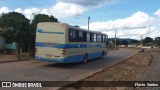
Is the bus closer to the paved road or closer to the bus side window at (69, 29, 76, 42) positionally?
the bus side window at (69, 29, 76, 42)

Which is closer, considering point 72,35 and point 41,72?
point 41,72

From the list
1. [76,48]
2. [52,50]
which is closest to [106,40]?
[76,48]

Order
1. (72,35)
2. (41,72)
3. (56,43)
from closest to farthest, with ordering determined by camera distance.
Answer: (41,72)
(56,43)
(72,35)

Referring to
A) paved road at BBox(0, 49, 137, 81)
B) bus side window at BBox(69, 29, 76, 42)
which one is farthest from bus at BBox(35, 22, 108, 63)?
paved road at BBox(0, 49, 137, 81)

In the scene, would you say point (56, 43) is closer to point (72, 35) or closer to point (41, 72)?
point (72, 35)

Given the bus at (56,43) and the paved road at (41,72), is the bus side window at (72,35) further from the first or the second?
the paved road at (41,72)

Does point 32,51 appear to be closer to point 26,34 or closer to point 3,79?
point 26,34

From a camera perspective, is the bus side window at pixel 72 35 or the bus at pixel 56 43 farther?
the bus side window at pixel 72 35

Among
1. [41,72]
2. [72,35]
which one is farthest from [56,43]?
[41,72]

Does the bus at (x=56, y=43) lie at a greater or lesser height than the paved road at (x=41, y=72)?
greater

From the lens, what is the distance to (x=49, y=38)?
874 inches

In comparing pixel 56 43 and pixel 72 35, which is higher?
pixel 72 35

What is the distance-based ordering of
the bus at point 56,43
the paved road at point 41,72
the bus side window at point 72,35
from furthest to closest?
1. the bus side window at point 72,35
2. the bus at point 56,43
3. the paved road at point 41,72

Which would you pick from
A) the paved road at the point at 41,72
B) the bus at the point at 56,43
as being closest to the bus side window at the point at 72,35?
the bus at the point at 56,43
